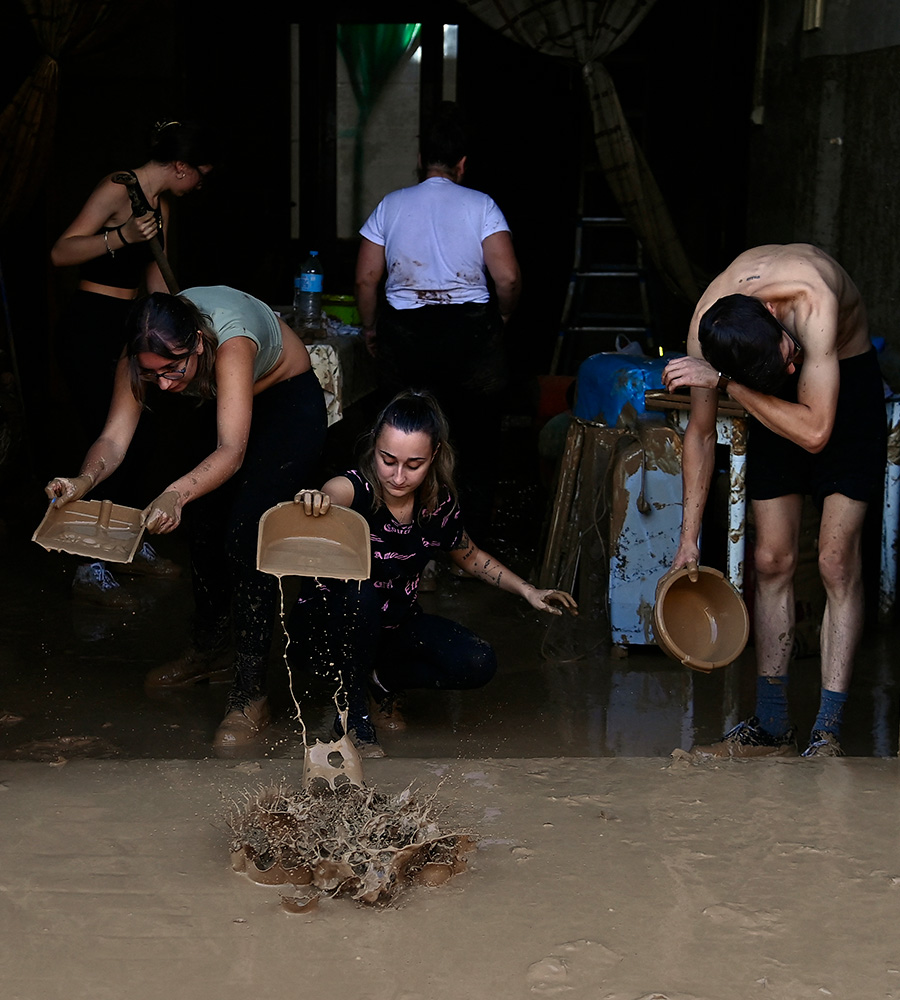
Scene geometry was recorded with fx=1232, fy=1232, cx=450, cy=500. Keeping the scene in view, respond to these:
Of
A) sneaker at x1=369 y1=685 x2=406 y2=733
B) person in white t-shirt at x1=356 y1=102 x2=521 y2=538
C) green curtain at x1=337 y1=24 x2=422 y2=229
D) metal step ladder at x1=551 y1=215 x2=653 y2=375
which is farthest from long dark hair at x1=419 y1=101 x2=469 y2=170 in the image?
green curtain at x1=337 y1=24 x2=422 y2=229

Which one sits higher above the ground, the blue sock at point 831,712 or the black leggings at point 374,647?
the black leggings at point 374,647

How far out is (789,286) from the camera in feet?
9.38

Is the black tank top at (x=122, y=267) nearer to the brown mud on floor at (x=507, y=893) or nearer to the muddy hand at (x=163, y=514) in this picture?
the muddy hand at (x=163, y=514)

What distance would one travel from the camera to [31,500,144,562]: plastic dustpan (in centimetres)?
275

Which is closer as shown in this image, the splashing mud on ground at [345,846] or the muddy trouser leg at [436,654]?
the splashing mud on ground at [345,846]

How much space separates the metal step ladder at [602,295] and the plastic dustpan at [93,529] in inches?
183

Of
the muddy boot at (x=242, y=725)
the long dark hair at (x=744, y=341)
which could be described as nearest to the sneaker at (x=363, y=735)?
the muddy boot at (x=242, y=725)

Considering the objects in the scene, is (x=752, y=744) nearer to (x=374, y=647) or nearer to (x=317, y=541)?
(x=374, y=647)

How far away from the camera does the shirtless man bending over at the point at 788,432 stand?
2750 mm

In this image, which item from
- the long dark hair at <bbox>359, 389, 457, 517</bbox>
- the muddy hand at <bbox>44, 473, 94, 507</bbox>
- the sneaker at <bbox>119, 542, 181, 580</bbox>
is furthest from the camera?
the sneaker at <bbox>119, 542, 181, 580</bbox>

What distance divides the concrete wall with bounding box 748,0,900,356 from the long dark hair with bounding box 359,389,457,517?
2.03 m

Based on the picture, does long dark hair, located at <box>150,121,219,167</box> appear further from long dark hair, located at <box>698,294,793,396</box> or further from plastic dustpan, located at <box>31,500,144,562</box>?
long dark hair, located at <box>698,294,793,396</box>

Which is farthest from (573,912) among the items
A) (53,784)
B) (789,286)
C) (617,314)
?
(617,314)

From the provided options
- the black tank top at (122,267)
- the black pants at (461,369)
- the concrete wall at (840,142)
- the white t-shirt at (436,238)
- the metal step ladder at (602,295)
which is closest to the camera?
the black tank top at (122,267)
